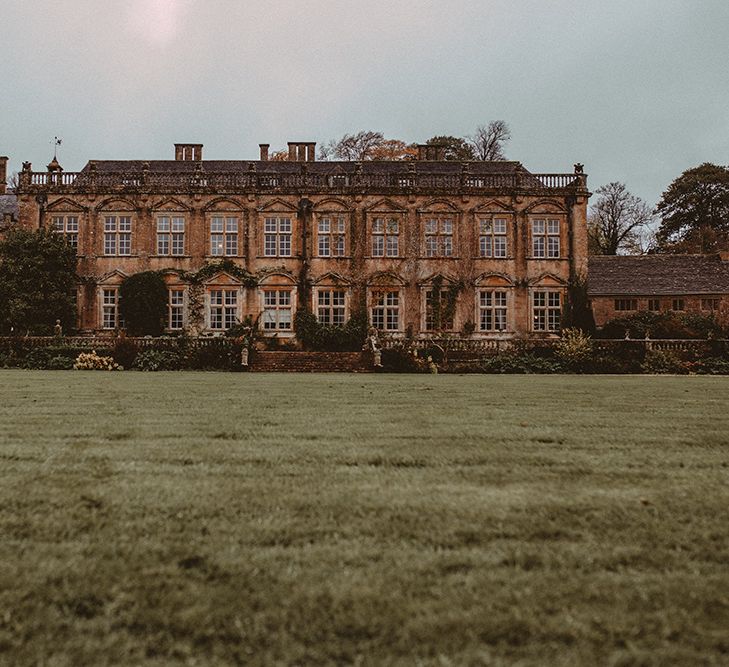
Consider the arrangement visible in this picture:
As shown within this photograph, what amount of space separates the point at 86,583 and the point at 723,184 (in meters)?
69.8

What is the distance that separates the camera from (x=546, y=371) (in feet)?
94.0

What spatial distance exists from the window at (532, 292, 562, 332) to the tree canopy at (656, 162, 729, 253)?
2946 centimetres

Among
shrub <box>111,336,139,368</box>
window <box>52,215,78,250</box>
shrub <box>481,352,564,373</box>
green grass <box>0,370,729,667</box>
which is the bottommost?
green grass <box>0,370,729,667</box>

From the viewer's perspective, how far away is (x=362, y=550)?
3.19 m

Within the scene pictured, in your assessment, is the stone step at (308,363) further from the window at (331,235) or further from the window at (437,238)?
the window at (437,238)

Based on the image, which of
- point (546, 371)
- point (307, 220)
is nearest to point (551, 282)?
point (546, 371)

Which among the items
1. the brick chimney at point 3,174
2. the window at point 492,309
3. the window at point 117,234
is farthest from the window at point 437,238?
the brick chimney at point 3,174

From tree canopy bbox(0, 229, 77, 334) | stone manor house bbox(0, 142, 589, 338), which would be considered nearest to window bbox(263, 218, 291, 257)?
stone manor house bbox(0, 142, 589, 338)

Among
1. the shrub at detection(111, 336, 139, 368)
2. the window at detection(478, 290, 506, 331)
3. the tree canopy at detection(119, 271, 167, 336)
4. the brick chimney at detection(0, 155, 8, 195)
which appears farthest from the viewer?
the brick chimney at detection(0, 155, 8, 195)

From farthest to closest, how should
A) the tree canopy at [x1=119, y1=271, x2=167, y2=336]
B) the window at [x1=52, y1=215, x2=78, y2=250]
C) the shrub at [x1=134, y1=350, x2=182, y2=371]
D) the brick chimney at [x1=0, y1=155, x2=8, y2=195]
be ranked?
1. the brick chimney at [x1=0, y1=155, x2=8, y2=195]
2. the window at [x1=52, y1=215, x2=78, y2=250]
3. the tree canopy at [x1=119, y1=271, x2=167, y2=336]
4. the shrub at [x1=134, y1=350, x2=182, y2=371]

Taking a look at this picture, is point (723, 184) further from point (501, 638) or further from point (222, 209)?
point (501, 638)

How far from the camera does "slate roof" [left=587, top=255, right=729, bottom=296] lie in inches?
1473

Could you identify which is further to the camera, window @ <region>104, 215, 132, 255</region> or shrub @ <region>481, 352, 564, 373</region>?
window @ <region>104, 215, 132, 255</region>

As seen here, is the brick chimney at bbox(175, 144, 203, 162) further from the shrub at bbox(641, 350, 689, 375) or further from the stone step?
the shrub at bbox(641, 350, 689, 375)
